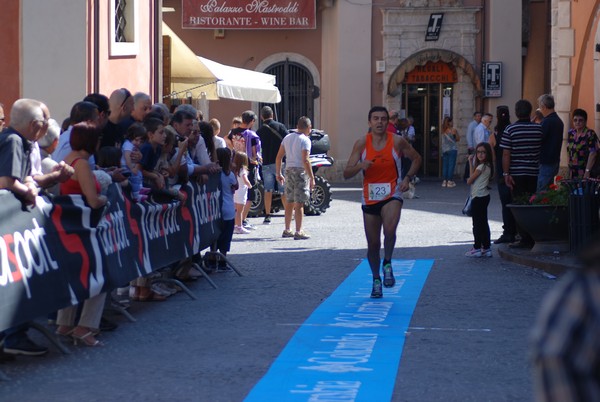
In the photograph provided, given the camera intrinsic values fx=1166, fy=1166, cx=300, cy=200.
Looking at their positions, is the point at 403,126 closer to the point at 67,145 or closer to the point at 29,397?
the point at 67,145

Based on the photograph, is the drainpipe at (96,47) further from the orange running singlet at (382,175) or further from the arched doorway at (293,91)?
the arched doorway at (293,91)

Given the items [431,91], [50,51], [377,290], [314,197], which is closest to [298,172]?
[50,51]

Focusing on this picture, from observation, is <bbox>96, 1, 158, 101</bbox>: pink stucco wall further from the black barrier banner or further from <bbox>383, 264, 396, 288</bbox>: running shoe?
<bbox>383, 264, 396, 288</bbox>: running shoe

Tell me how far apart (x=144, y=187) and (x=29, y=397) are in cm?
416

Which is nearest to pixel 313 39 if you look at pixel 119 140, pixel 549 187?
pixel 549 187

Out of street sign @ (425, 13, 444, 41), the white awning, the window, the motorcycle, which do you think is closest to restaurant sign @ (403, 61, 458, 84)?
street sign @ (425, 13, 444, 41)

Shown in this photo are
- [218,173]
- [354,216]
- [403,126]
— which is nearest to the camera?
[218,173]

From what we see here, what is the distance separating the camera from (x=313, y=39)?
38.0m

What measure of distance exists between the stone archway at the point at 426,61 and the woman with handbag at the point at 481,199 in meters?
21.1

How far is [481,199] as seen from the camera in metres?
14.5

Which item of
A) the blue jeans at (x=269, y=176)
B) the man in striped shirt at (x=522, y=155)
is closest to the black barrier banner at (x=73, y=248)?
the man in striped shirt at (x=522, y=155)

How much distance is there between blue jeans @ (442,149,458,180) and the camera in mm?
32781

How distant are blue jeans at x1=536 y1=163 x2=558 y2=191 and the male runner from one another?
15.3 ft

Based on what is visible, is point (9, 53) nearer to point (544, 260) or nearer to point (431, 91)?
point (544, 260)
